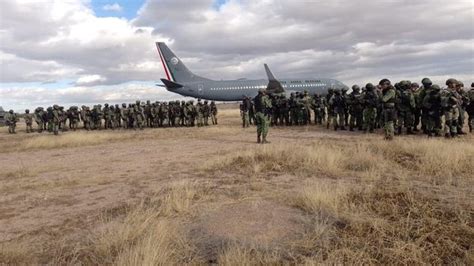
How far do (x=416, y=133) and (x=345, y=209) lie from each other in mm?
11293

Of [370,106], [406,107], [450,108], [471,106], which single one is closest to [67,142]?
[370,106]

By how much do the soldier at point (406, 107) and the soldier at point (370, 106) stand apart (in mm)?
871

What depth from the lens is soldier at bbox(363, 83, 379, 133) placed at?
1545 centimetres

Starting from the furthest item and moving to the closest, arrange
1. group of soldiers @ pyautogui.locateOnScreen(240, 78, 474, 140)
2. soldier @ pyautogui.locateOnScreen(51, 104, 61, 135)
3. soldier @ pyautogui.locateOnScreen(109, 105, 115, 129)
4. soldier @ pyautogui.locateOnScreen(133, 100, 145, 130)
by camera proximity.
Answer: soldier @ pyautogui.locateOnScreen(109, 105, 115, 129) → soldier @ pyautogui.locateOnScreen(133, 100, 145, 130) → soldier @ pyautogui.locateOnScreen(51, 104, 61, 135) → group of soldiers @ pyautogui.locateOnScreen(240, 78, 474, 140)

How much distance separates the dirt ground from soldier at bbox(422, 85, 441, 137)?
134 cm

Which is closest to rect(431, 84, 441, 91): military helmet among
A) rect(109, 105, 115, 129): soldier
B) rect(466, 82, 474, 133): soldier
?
rect(466, 82, 474, 133): soldier

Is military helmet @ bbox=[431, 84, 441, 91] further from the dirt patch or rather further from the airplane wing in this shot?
the airplane wing

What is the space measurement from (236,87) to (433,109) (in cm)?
2793

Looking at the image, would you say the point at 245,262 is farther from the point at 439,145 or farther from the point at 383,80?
the point at 383,80

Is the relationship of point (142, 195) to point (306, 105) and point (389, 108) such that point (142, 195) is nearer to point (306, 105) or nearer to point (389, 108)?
point (389, 108)

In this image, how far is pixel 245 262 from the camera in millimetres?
4062

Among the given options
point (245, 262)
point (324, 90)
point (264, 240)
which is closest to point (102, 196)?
point (264, 240)

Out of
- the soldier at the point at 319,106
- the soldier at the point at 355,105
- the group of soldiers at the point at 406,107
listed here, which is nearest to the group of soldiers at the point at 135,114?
the soldier at the point at 319,106

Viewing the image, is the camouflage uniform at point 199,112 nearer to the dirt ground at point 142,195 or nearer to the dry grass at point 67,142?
the dry grass at point 67,142
